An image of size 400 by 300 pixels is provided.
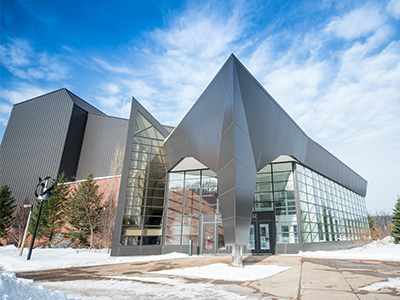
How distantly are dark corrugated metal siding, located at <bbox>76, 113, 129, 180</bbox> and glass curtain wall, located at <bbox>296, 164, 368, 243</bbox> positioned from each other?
28624 mm

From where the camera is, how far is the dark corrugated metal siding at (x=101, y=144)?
41156 mm

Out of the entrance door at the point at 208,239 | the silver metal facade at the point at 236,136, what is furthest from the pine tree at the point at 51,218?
the silver metal facade at the point at 236,136

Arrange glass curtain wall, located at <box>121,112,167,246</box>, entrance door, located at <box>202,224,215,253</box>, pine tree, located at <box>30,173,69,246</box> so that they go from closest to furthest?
entrance door, located at <box>202,224,215,253</box>, glass curtain wall, located at <box>121,112,167,246</box>, pine tree, located at <box>30,173,69,246</box>

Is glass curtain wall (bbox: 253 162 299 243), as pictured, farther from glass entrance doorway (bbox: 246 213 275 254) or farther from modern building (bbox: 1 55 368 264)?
glass entrance doorway (bbox: 246 213 275 254)

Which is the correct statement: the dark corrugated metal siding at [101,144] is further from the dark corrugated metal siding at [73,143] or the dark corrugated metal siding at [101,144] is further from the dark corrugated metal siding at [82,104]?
the dark corrugated metal siding at [82,104]

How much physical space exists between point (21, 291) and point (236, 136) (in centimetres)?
952

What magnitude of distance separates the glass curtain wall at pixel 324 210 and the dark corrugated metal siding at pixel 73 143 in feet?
127

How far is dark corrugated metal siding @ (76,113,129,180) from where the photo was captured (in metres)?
41.2

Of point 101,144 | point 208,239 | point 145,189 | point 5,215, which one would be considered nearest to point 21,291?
point 208,239

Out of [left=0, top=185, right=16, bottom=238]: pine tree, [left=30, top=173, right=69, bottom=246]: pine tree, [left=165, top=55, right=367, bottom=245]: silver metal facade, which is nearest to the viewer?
[left=165, top=55, right=367, bottom=245]: silver metal facade

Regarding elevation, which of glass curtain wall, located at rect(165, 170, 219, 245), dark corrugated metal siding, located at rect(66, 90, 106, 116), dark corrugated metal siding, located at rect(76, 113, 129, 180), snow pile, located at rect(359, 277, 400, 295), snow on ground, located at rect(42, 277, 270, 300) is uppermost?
dark corrugated metal siding, located at rect(66, 90, 106, 116)

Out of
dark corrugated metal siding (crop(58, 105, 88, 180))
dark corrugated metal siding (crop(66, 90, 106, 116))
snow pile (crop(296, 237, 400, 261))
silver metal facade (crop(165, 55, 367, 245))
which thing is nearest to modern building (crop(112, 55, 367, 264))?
silver metal facade (crop(165, 55, 367, 245))

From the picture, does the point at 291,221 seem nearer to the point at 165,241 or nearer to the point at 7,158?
the point at 165,241

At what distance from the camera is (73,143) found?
147 feet
